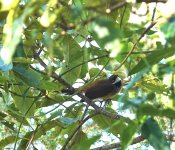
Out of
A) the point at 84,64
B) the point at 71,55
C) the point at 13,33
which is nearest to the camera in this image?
the point at 13,33

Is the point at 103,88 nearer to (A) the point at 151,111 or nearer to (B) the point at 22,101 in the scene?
(B) the point at 22,101

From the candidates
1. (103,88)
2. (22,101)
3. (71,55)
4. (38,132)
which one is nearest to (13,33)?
(71,55)

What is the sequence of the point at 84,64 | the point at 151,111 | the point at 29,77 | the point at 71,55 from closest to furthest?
the point at 151,111 < the point at 29,77 < the point at 71,55 < the point at 84,64

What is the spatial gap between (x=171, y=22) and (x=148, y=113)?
0.13 meters

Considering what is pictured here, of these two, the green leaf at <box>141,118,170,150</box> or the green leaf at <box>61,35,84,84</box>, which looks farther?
the green leaf at <box>61,35,84,84</box>

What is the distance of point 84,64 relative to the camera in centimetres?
157

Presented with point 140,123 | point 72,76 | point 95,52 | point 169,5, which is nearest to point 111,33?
point 169,5

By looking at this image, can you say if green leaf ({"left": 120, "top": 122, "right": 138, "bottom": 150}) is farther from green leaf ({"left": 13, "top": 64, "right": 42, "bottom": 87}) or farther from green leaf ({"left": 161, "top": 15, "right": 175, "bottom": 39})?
green leaf ({"left": 13, "top": 64, "right": 42, "bottom": 87})

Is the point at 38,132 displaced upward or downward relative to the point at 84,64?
downward

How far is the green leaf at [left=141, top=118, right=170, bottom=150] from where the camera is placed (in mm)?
560

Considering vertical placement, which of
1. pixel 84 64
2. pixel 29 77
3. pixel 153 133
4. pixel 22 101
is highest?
pixel 84 64

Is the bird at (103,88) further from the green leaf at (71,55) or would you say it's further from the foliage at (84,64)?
the green leaf at (71,55)

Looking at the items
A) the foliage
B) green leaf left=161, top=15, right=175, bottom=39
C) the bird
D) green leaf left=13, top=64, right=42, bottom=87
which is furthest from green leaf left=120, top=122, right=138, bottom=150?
the bird

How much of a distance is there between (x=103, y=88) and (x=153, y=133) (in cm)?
175
